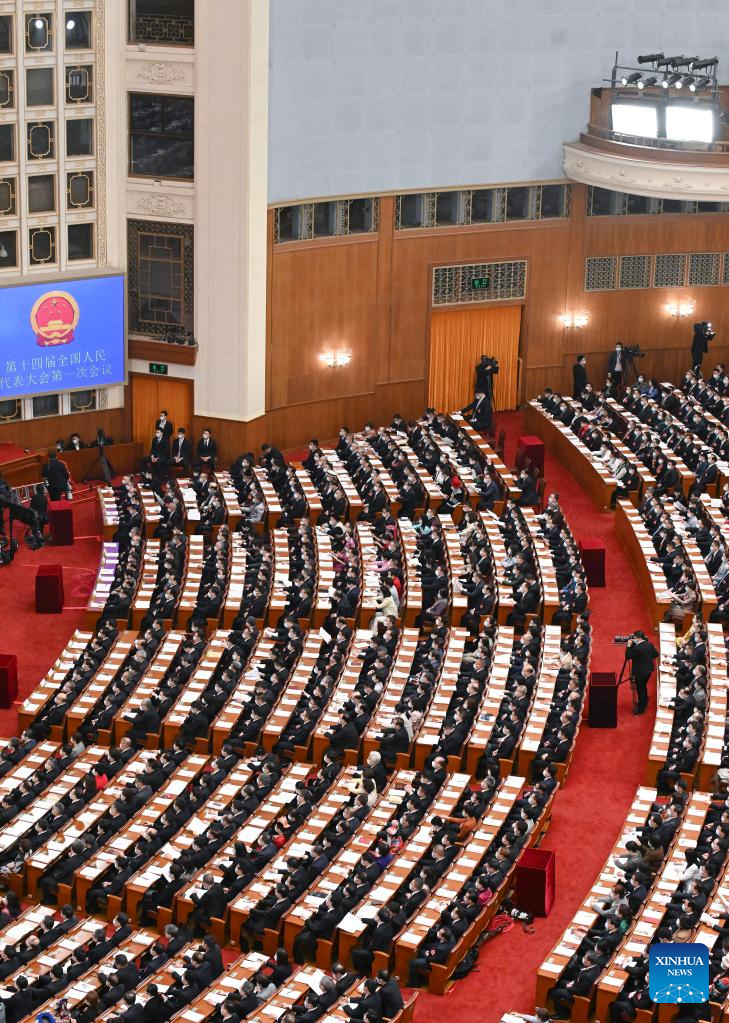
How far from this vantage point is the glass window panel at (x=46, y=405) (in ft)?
127

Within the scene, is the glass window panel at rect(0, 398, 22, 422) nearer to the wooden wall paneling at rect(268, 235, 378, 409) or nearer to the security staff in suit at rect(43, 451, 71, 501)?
the security staff in suit at rect(43, 451, 71, 501)

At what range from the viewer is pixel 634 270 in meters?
43.5

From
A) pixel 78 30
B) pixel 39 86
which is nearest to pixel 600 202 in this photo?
pixel 78 30

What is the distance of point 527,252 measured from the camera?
139ft

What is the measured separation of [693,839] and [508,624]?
7.96 metres

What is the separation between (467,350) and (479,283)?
5.56 feet

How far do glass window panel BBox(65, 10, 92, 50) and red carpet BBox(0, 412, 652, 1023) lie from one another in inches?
375

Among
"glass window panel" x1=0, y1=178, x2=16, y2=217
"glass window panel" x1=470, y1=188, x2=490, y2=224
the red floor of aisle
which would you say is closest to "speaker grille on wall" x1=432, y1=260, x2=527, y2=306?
"glass window panel" x1=470, y1=188, x2=490, y2=224

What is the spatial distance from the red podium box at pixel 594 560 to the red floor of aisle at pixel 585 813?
0.79ft

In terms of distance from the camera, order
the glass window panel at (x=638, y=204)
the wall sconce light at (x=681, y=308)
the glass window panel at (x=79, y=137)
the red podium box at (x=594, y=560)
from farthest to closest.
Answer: the wall sconce light at (x=681, y=308), the glass window panel at (x=638, y=204), the glass window panel at (x=79, y=137), the red podium box at (x=594, y=560)

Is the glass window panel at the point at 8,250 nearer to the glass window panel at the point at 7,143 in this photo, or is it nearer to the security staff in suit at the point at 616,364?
the glass window panel at the point at 7,143

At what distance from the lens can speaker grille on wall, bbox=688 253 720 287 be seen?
Result: 4391cm

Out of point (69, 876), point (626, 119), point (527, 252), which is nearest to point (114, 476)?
point (527, 252)

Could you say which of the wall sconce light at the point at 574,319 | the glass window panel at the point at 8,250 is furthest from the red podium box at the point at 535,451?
the glass window panel at the point at 8,250
